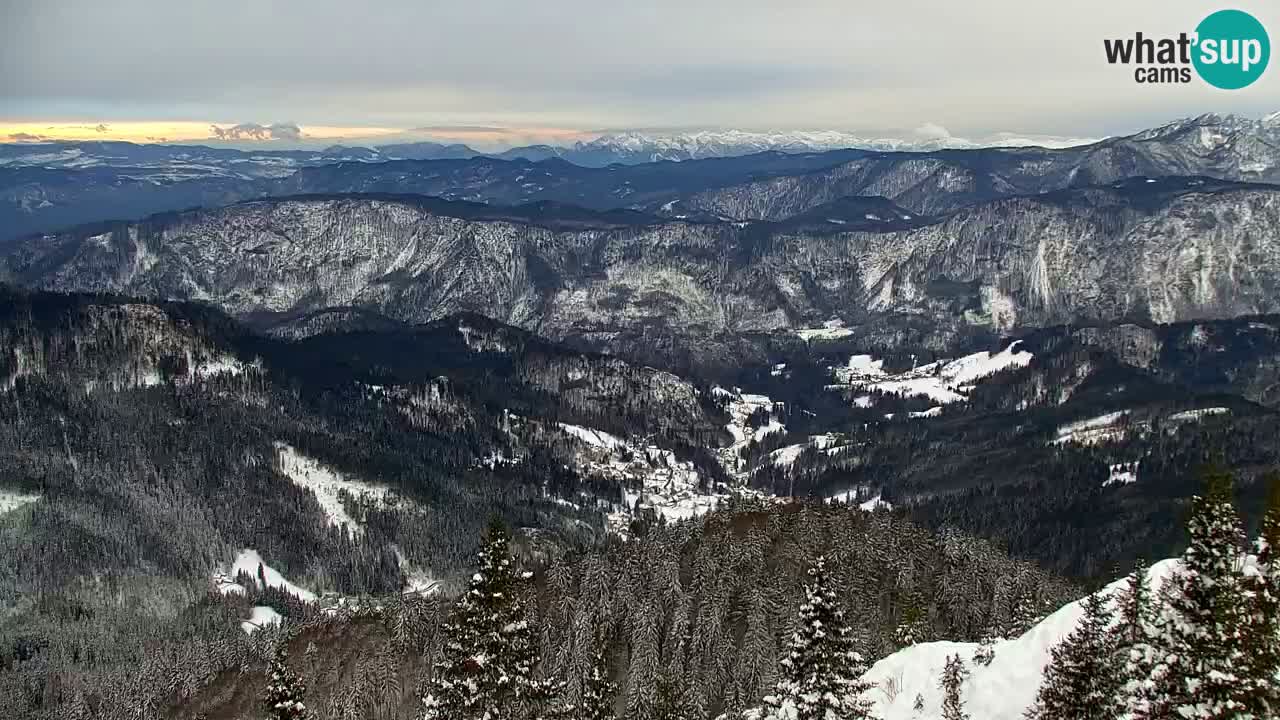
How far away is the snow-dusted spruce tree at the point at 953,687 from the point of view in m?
50.3

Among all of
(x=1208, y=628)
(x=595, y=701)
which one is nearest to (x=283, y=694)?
(x=595, y=701)

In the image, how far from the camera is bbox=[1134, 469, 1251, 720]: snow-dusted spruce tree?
98.4 feet

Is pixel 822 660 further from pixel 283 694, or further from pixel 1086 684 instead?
pixel 283 694

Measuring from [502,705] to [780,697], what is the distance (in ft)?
41.9

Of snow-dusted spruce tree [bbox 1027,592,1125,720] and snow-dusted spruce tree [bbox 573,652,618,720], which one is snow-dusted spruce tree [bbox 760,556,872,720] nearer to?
snow-dusted spruce tree [bbox 1027,592,1125,720]

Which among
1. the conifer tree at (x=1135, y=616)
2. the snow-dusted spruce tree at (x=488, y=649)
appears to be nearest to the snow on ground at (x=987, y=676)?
the conifer tree at (x=1135, y=616)

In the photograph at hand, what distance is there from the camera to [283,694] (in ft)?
130

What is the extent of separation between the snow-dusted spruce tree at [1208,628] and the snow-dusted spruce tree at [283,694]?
116ft

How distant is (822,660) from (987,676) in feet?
85.3

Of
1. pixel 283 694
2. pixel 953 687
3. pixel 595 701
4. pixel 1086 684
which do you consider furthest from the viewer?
pixel 595 701

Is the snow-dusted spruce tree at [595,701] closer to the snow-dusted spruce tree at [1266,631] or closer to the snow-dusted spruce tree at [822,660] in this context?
the snow-dusted spruce tree at [822,660]

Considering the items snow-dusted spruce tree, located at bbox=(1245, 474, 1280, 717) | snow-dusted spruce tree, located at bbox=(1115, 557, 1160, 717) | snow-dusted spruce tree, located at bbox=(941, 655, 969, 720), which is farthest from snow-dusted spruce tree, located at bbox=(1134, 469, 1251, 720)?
snow-dusted spruce tree, located at bbox=(941, 655, 969, 720)

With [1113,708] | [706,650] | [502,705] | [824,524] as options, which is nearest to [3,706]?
[706,650]

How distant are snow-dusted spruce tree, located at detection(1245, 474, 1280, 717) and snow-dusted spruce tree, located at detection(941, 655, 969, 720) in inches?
832
